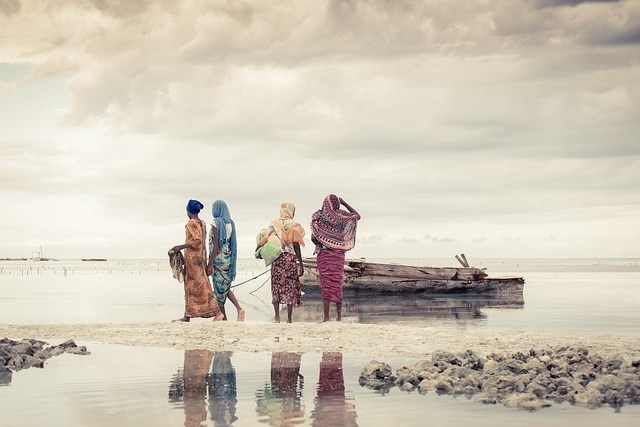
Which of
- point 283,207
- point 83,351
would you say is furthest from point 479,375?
point 283,207

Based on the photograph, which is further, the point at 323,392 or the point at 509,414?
the point at 323,392

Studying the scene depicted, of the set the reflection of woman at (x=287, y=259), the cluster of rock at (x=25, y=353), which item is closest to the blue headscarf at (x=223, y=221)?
the reflection of woman at (x=287, y=259)

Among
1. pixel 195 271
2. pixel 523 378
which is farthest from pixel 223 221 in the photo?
pixel 523 378

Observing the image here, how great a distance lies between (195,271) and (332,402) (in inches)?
316

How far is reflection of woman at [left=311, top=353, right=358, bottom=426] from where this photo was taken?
7.21m

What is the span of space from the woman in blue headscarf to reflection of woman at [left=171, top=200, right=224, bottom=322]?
0.21 meters

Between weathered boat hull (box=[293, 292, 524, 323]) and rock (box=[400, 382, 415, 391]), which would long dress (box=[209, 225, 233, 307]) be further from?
rock (box=[400, 382, 415, 391])

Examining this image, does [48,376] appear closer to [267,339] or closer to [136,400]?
[136,400]

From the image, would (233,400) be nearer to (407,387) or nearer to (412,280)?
(407,387)

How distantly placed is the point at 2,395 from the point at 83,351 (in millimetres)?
3364

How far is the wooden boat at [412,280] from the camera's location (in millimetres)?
29203

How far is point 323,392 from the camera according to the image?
338 inches

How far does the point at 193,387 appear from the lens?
8.86m

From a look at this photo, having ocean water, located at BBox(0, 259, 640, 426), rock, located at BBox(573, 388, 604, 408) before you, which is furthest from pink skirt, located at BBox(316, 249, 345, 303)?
rock, located at BBox(573, 388, 604, 408)
